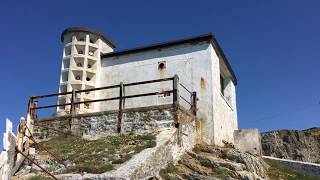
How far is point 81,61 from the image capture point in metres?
17.8

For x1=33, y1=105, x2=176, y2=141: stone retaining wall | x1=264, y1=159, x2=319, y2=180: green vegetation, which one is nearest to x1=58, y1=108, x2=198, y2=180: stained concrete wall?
x1=33, y1=105, x2=176, y2=141: stone retaining wall

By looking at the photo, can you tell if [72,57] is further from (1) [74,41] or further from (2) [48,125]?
(2) [48,125]

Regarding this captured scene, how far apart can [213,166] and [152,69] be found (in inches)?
246

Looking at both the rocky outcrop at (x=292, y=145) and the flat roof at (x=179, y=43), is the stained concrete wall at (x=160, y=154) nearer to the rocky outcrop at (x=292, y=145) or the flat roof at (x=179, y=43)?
the flat roof at (x=179, y=43)

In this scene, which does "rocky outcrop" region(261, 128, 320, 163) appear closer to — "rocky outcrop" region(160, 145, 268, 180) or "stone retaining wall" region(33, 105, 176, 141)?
"rocky outcrop" region(160, 145, 268, 180)

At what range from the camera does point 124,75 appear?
693 inches

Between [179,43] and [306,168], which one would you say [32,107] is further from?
[306,168]

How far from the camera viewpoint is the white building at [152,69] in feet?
52.0

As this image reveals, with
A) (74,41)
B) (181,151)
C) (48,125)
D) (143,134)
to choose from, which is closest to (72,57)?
(74,41)

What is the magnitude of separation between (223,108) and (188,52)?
122 inches

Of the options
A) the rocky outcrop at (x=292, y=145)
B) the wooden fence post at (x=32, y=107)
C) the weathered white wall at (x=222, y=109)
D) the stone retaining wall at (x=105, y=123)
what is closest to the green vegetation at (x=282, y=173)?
the weathered white wall at (x=222, y=109)

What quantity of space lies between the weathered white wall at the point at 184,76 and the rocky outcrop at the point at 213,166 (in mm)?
1649

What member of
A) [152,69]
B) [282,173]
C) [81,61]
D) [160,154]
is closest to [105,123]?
[160,154]

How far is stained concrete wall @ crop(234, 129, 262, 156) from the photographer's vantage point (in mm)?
Result: 18031
